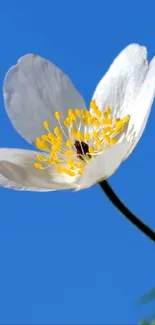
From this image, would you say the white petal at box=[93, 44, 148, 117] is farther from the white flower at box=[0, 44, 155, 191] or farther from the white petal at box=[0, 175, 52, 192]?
the white petal at box=[0, 175, 52, 192]

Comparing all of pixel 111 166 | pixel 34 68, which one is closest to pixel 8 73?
pixel 34 68

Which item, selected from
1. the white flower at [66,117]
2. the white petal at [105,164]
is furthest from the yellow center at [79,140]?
the white petal at [105,164]

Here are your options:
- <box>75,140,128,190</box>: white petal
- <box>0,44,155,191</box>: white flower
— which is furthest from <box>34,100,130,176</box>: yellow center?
<box>75,140,128,190</box>: white petal

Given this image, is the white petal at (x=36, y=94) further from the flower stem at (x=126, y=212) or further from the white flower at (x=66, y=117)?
the flower stem at (x=126, y=212)

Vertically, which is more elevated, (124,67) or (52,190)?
(124,67)

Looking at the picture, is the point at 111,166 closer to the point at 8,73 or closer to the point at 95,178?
the point at 95,178

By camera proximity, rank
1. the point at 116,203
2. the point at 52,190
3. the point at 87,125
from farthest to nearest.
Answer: the point at 87,125
the point at 52,190
the point at 116,203
